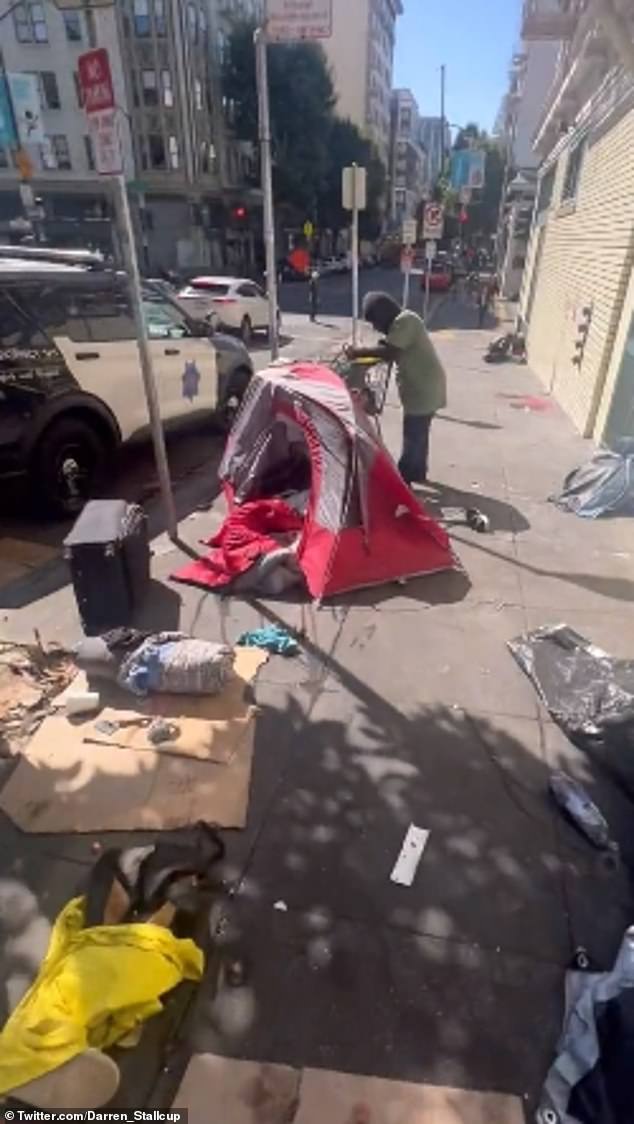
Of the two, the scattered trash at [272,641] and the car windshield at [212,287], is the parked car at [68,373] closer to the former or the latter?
the scattered trash at [272,641]

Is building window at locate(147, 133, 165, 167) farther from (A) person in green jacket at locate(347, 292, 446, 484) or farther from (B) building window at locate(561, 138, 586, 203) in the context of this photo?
(A) person in green jacket at locate(347, 292, 446, 484)

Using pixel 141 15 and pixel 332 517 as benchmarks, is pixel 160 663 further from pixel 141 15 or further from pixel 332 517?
pixel 141 15

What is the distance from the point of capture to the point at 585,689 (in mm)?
3766

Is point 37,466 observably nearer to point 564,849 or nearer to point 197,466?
point 197,466

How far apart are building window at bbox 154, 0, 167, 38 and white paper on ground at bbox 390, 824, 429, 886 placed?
139ft

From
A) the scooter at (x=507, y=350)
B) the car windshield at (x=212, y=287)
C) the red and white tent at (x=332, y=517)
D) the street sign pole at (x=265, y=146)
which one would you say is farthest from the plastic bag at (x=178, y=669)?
the car windshield at (x=212, y=287)

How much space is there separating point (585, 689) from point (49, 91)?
42472mm

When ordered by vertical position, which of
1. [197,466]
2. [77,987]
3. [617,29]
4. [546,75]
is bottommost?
[197,466]

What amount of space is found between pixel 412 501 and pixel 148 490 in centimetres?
347

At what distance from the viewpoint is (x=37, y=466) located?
5.58m

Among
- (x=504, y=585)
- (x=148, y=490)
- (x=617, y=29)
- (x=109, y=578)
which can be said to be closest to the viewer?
(x=617, y=29)

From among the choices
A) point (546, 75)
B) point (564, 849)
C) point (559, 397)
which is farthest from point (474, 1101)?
point (546, 75)

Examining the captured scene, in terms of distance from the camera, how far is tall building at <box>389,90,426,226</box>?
81.1m

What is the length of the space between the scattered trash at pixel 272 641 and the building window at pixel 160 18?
133ft
